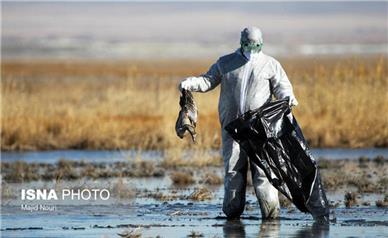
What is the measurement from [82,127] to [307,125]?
15.8ft

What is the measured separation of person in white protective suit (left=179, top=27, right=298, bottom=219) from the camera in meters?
15.8

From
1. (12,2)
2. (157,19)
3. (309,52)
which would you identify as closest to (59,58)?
(309,52)

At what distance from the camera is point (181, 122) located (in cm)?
1598

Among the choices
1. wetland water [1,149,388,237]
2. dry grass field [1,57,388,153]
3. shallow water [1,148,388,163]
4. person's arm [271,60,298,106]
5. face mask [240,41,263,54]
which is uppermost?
face mask [240,41,263,54]

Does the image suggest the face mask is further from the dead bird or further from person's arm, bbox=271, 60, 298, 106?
the dead bird

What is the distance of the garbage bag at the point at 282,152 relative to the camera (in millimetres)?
15656

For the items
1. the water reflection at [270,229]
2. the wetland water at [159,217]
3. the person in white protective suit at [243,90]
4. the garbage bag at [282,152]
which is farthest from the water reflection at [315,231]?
the person in white protective suit at [243,90]

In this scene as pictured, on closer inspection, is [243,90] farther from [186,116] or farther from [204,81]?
[186,116]

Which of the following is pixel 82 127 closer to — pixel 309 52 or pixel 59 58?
pixel 59 58

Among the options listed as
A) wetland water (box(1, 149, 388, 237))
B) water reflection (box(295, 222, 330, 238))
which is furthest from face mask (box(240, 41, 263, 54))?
water reflection (box(295, 222, 330, 238))

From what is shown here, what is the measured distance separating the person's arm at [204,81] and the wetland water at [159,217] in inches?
66.1

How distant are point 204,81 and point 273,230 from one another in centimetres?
232

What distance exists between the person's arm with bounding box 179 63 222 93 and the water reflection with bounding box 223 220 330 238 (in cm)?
175

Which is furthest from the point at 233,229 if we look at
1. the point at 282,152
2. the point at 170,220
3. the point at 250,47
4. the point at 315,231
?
the point at 250,47
